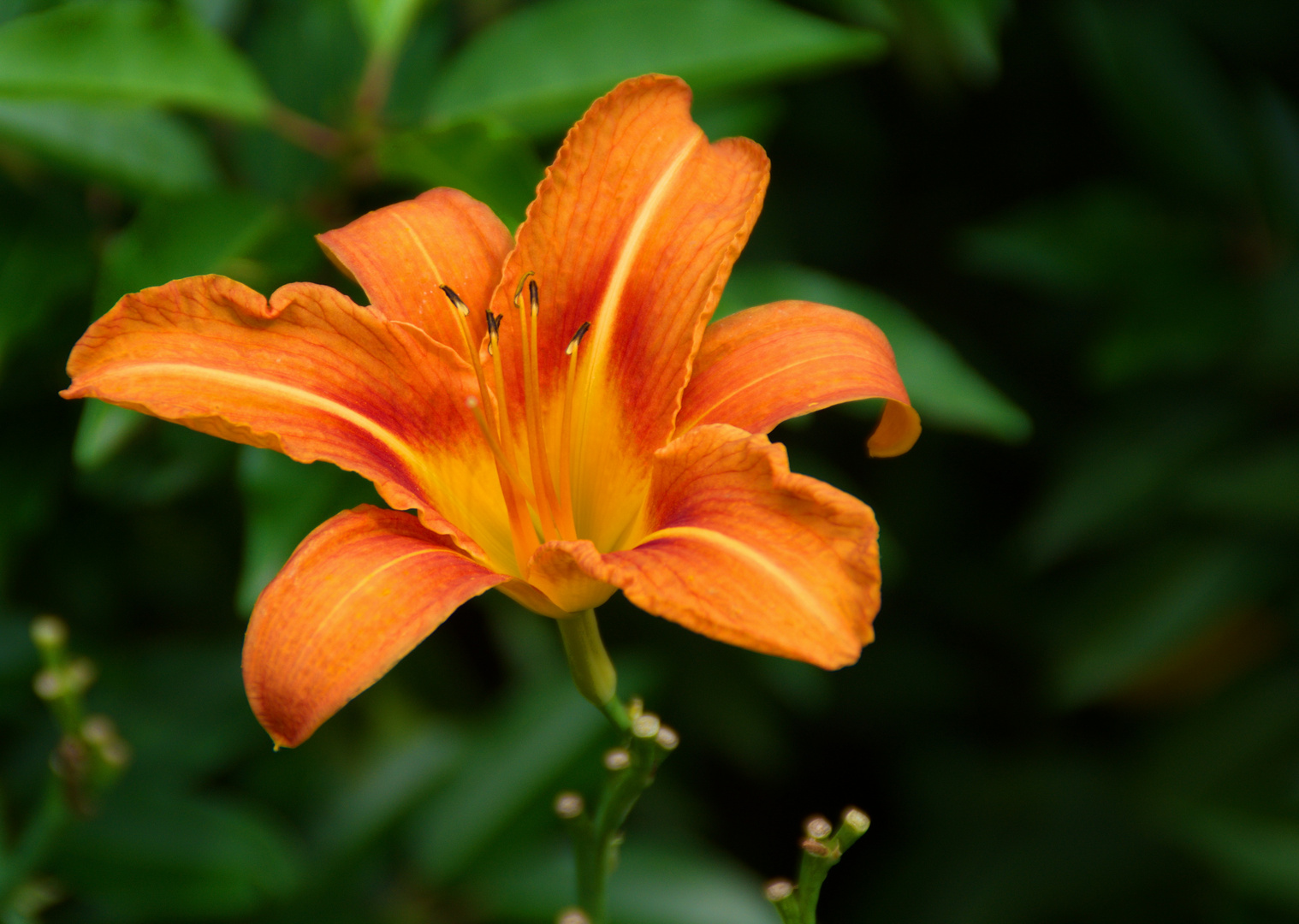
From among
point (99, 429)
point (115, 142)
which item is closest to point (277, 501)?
point (99, 429)

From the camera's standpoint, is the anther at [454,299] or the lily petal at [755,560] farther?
the anther at [454,299]

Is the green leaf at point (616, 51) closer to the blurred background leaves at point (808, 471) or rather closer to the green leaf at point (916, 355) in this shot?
the blurred background leaves at point (808, 471)

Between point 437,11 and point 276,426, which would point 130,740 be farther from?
point 437,11

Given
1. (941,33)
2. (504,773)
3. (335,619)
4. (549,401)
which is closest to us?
(335,619)

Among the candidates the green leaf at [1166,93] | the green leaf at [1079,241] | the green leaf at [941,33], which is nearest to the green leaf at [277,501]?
the green leaf at [941,33]

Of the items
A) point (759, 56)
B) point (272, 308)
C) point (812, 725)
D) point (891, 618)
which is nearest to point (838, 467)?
point (891, 618)

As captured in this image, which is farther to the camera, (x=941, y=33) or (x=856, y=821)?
(x=941, y=33)

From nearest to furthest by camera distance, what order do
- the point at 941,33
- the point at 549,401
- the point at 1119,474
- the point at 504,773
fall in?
the point at 549,401, the point at 941,33, the point at 504,773, the point at 1119,474

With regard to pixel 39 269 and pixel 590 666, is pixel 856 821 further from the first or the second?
pixel 39 269
